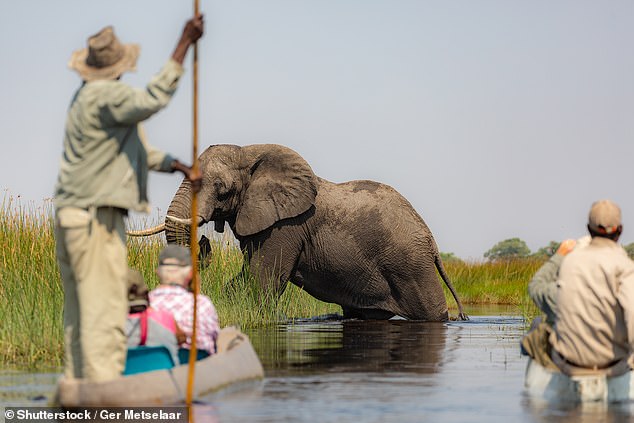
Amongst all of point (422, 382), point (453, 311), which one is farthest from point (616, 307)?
point (453, 311)

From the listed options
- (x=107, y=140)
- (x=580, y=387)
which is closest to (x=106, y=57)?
(x=107, y=140)

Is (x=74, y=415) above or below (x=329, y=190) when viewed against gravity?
below

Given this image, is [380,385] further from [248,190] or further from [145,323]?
[248,190]

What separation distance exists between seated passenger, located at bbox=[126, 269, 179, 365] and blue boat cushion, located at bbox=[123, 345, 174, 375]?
4 centimetres

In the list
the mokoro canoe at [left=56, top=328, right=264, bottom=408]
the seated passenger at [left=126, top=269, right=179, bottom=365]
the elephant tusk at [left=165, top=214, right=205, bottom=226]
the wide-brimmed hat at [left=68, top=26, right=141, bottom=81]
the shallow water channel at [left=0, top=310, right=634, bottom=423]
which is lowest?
the shallow water channel at [left=0, top=310, right=634, bottom=423]

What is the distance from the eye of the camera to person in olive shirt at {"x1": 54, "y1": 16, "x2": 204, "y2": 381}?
973cm

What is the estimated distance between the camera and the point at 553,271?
10.8 metres

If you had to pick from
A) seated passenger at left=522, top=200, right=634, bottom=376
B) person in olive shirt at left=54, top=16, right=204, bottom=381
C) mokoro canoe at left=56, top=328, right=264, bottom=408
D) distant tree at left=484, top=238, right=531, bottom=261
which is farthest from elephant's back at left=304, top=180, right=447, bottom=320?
distant tree at left=484, top=238, right=531, bottom=261

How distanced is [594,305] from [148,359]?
323 centimetres

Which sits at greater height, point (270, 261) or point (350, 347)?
point (270, 261)

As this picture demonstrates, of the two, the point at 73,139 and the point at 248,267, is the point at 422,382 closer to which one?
the point at 73,139

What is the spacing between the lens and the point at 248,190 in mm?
21281

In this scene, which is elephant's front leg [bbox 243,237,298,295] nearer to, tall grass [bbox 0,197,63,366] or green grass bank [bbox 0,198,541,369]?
green grass bank [bbox 0,198,541,369]

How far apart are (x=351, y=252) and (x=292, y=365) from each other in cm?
860
